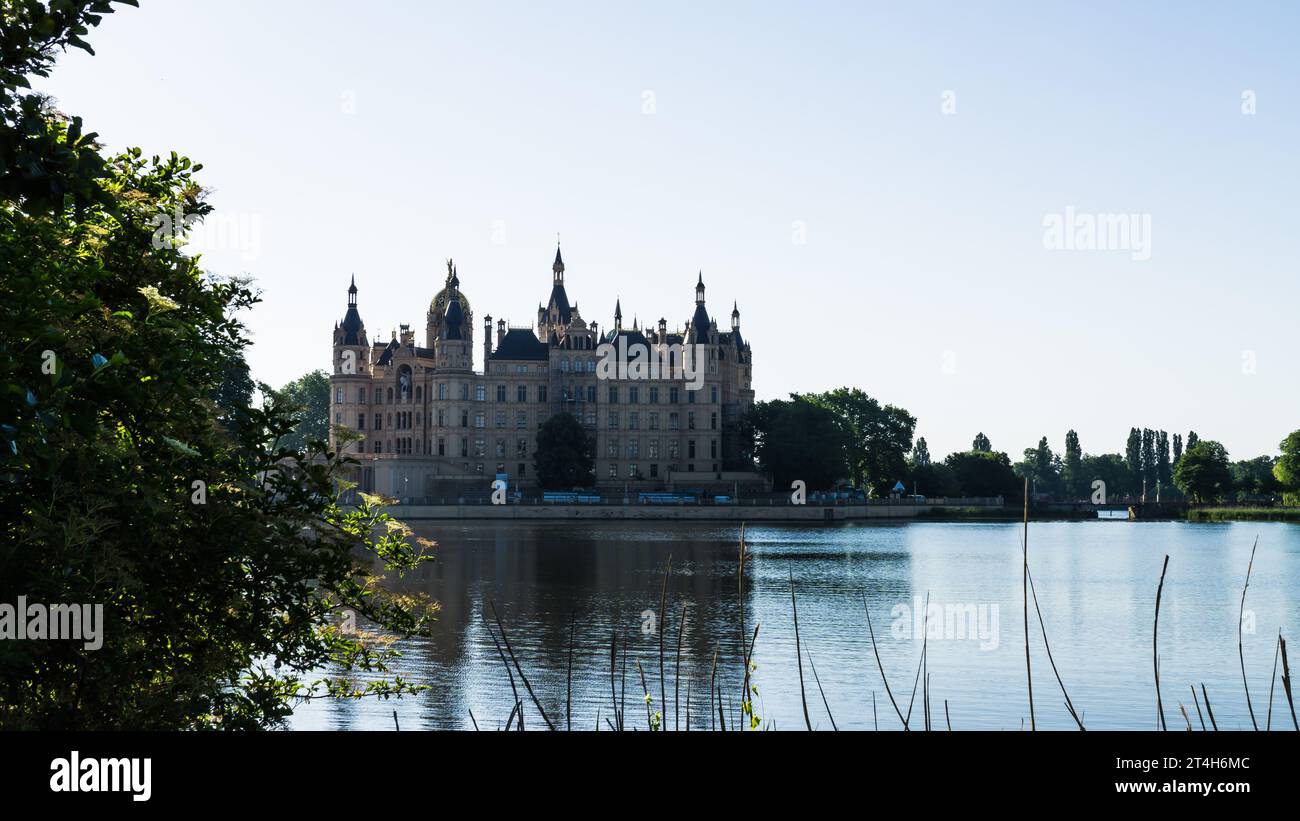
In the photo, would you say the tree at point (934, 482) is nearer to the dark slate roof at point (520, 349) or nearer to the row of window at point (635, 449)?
the row of window at point (635, 449)

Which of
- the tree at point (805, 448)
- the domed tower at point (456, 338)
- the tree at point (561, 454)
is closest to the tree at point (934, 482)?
the tree at point (805, 448)

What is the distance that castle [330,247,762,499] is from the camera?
115 metres

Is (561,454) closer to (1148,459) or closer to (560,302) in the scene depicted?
(560,302)

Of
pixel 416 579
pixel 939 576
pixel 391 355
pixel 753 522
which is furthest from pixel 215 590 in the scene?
pixel 391 355

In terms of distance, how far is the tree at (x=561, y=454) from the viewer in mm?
107188

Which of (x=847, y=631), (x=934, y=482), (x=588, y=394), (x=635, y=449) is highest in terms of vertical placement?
(x=588, y=394)

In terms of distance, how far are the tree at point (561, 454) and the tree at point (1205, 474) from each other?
5971 centimetres

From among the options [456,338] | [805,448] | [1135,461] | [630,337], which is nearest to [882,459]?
[805,448]

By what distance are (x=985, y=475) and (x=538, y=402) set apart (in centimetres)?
4359

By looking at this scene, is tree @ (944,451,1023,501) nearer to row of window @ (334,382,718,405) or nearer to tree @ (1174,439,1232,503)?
tree @ (1174,439,1232,503)

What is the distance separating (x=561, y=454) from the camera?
352ft

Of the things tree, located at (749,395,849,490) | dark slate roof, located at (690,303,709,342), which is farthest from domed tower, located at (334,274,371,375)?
tree, located at (749,395,849,490)
